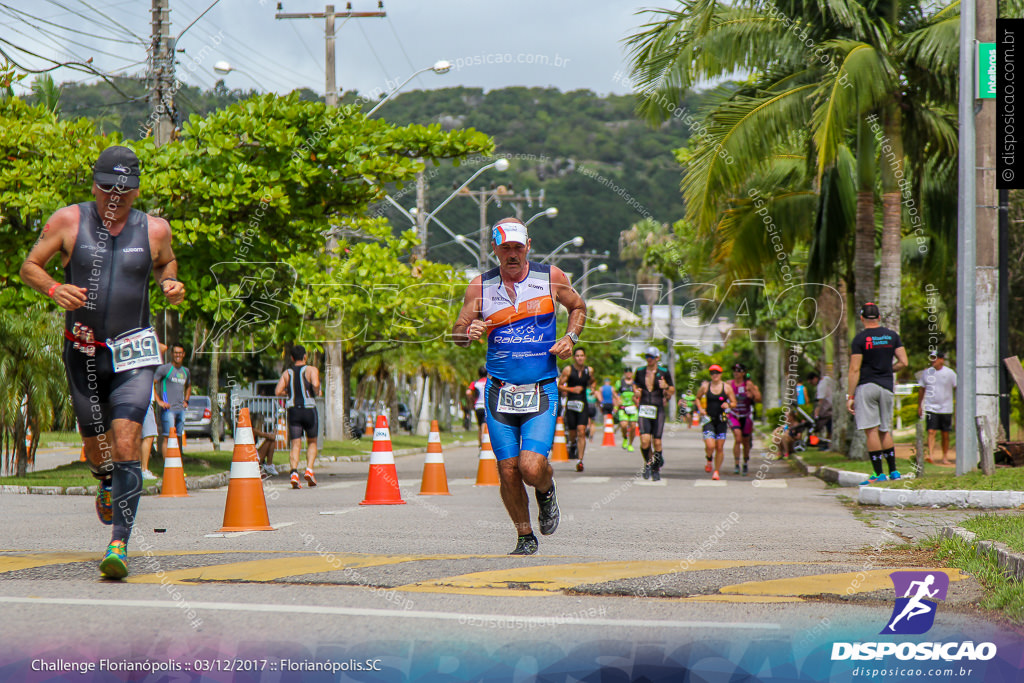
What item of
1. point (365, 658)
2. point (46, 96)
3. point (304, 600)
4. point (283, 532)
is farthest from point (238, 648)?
point (46, 96)

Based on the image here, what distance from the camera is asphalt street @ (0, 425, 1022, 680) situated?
4562mm

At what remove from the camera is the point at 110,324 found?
6336mm

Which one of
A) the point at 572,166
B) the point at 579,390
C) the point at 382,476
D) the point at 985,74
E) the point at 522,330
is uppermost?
the point at 572,166

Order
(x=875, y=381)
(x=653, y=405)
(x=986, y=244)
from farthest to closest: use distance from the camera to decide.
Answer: (x=653, y=405) → (x=875, y=381) → (x=986, y=244)

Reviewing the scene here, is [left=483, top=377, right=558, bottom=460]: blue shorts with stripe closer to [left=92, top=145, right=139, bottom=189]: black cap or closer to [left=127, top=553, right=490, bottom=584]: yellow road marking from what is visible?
[left=127, top=553, right=490, bottom=584]: yellow road marking

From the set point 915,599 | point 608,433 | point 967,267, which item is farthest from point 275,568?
point 608,433

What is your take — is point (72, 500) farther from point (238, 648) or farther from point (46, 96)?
point (46, 96)

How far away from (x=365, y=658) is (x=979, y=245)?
38.5 ft

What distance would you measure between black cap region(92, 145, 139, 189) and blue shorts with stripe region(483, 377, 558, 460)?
95.9 inches

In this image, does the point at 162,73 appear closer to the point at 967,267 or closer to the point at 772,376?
the point at 967,267

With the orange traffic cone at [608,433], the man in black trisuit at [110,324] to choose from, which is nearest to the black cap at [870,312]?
the man in black trisuit at [110,324]

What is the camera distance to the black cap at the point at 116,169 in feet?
21.1

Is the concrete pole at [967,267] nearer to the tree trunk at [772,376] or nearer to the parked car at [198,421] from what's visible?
the parked car at [198,421]

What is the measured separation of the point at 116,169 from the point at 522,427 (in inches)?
110
